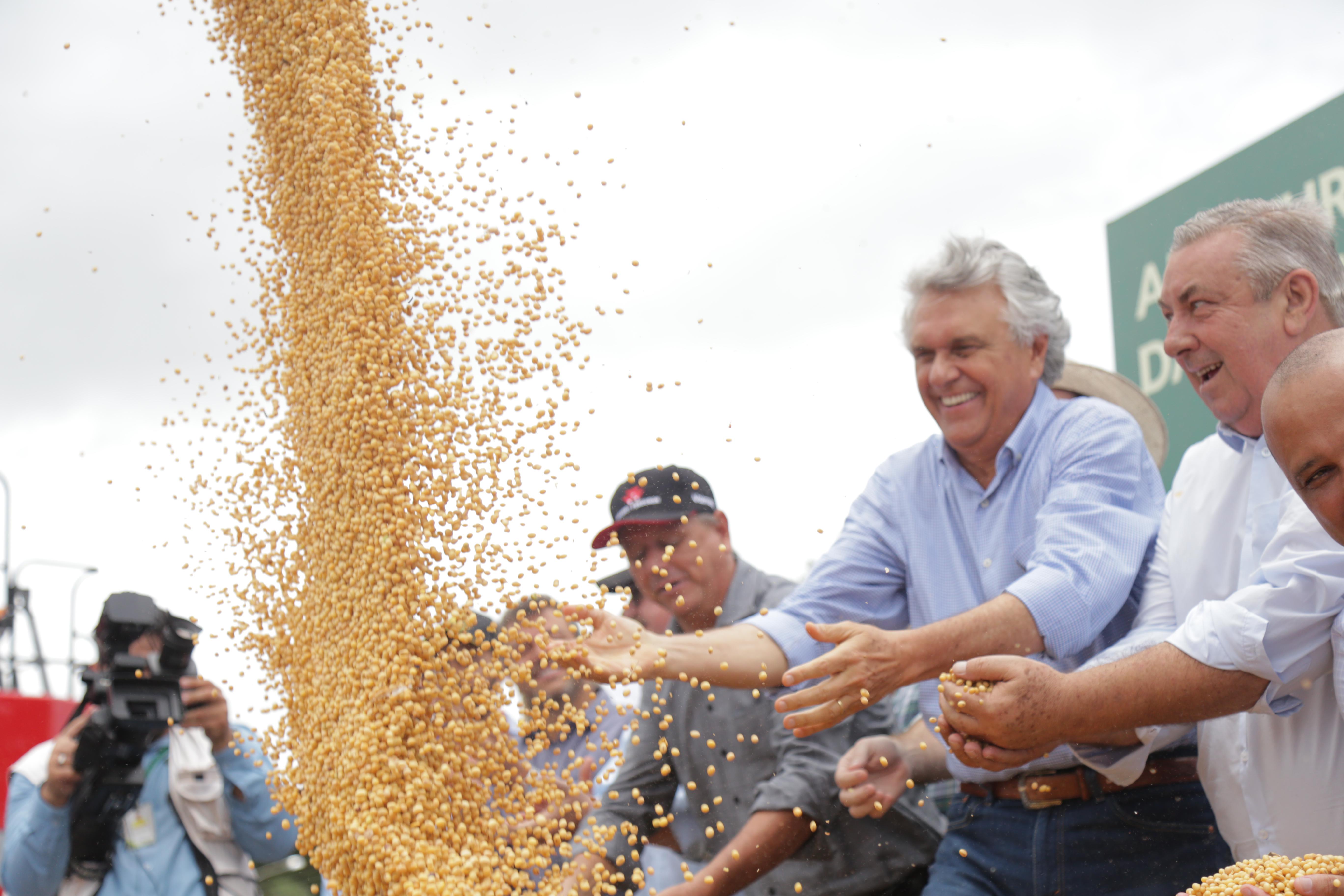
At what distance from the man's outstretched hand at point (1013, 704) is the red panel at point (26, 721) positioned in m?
3.38

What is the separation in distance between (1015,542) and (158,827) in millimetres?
1979

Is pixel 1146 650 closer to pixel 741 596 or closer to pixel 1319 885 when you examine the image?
pixel 1319 885

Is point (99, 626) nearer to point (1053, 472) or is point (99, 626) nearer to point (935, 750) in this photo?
point (935, 750)

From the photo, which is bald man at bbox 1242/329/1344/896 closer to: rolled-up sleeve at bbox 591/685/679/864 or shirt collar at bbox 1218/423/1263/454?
shirt collar at bbox 1218/423/1263/454

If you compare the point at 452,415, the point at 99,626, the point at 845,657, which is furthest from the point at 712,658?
the point at 99,626

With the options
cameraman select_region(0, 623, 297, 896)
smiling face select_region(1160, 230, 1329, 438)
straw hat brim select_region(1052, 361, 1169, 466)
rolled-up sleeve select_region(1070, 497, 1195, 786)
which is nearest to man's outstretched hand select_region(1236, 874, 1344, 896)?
rolled-up sleeve select_region(1070, 497, 1195, 786)

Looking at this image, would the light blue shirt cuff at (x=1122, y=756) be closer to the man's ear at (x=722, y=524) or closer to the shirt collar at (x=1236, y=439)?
the shirt collar at (x=1236, y=439)

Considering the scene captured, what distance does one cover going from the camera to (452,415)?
1973 mm

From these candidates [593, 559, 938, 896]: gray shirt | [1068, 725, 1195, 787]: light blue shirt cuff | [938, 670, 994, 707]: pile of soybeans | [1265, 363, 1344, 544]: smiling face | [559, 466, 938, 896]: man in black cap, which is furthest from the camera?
[593, 559, 938, 896]: gray shirt

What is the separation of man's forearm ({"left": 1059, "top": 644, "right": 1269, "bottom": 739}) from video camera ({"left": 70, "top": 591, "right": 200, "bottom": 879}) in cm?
180

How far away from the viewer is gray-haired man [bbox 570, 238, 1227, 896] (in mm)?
1877

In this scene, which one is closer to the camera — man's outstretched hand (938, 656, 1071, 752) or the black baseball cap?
man's outstretched hand (938, 656, 1071, 752)

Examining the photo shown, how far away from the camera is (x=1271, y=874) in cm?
128

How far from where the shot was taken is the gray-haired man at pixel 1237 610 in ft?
5.26
